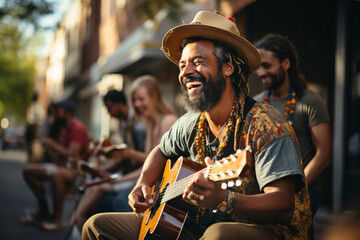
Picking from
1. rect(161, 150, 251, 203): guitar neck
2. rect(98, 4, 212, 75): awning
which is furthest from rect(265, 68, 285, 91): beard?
rect(98, 4, 212, 75): awning

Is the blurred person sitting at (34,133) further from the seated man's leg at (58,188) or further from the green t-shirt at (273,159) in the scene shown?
the green t-shirt at (273,159)

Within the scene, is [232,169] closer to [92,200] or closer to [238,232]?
[238,232]

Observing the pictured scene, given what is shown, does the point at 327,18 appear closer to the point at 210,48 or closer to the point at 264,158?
the point at 210,48

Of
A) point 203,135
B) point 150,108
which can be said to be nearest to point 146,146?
point 150,108

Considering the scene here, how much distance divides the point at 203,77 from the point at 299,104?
1037mm

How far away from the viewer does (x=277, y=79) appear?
3.50 metres

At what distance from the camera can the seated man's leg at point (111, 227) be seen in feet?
8.88

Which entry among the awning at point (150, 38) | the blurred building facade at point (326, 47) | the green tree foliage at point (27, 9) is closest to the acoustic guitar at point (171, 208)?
the blurred building facade at point (326, 47)

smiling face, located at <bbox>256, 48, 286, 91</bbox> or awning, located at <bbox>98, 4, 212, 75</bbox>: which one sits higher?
awning, located at <bbox>98, 4, 212, 75</bbox>

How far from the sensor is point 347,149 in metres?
6.27

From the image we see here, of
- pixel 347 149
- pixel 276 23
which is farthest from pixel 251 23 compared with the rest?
pixel 347 149

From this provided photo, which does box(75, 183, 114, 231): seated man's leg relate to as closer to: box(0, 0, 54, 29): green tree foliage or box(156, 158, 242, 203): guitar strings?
box(156, 158, 242, 203): guitar strings

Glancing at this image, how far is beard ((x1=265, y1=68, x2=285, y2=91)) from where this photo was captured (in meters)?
3.50

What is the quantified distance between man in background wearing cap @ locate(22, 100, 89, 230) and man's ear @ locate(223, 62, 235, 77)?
401 centimetres
